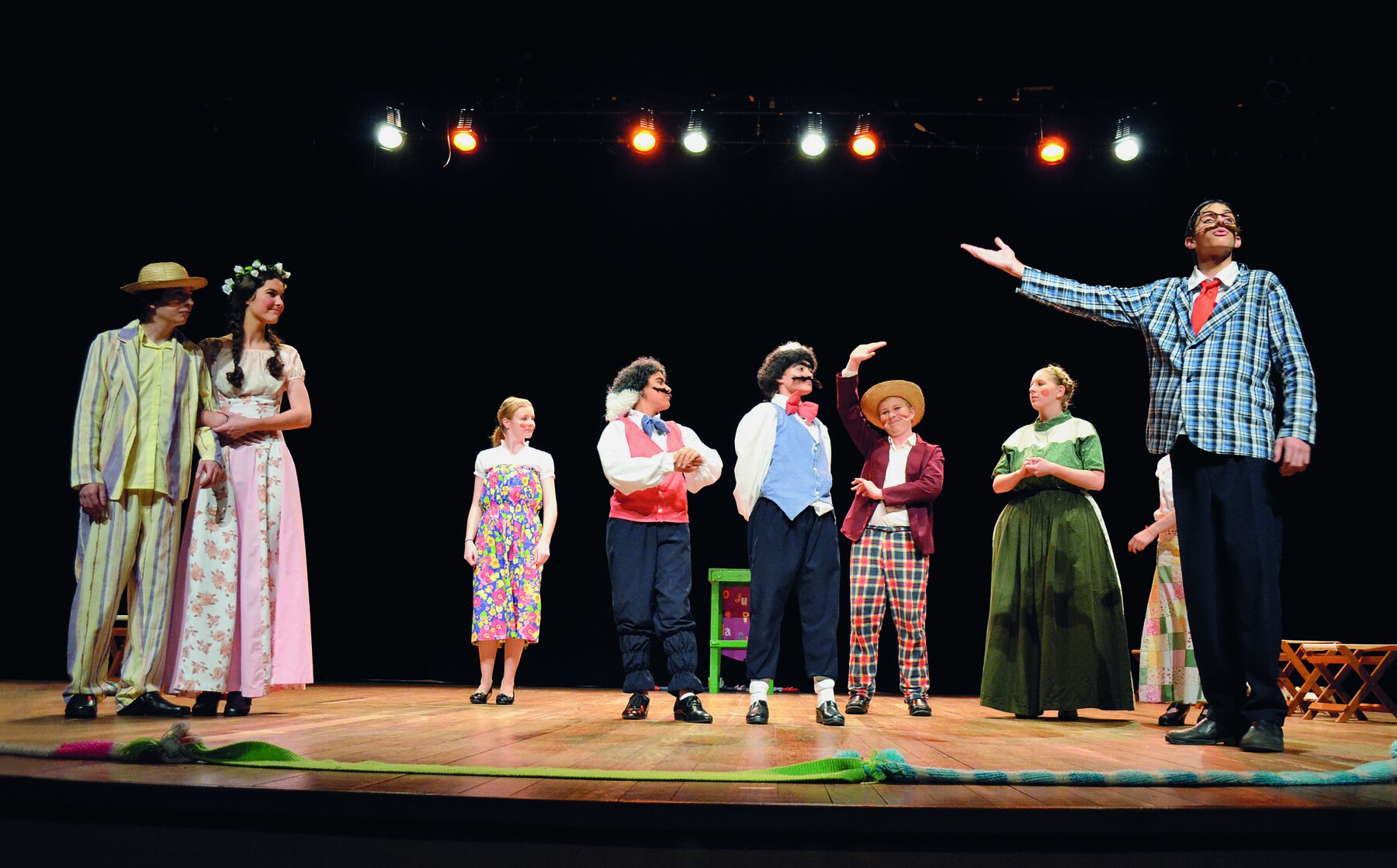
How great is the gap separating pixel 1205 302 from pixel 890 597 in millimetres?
2238

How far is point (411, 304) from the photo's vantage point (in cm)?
701

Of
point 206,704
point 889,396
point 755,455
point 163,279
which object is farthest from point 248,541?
point 889,396

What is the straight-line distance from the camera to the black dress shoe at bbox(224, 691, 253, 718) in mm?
3488

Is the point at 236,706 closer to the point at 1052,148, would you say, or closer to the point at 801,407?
the point at 801,407

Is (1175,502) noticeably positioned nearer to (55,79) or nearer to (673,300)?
(673,300)

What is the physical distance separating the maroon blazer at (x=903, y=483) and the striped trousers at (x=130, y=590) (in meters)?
2.75

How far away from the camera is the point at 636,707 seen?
3680 millimetres

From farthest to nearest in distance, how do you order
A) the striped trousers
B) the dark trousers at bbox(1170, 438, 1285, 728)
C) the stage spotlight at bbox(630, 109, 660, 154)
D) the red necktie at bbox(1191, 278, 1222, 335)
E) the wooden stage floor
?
1. the stage spotlight at bbox(630, 109, 660, 154)
2. the striped trousers
3. the red necktie at bbox(1191, 278, 1222, 335)
4. the dark trousers at bbox(1170, 438, 1285, 728)
5. the wooden stage floor

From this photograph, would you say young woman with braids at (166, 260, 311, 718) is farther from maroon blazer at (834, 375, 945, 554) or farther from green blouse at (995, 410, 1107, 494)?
green blouse at (995, 410, 1107, 494)

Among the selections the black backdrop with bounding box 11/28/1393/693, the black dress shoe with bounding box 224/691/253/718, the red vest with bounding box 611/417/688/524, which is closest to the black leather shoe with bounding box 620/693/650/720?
the red vest with bounding box 611/417/688/524

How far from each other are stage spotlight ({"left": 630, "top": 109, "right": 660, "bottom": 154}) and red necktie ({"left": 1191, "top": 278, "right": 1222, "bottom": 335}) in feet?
13.5

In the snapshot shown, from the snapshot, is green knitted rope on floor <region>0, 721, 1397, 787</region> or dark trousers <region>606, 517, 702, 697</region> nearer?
green knitted rope on floor <region>0, 721, 1397, 787</region>

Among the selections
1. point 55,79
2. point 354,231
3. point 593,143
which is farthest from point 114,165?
point 593,143

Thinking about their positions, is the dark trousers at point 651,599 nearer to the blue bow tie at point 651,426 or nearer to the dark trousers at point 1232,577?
the blue bow tie at point 651,426
